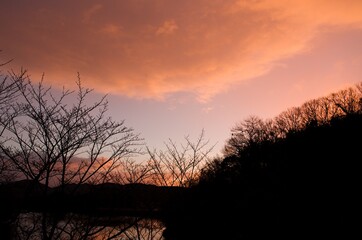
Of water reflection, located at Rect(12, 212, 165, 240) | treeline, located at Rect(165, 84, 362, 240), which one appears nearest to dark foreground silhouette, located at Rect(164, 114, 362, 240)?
treeline, located at Rect(165, 84, 362, 240)

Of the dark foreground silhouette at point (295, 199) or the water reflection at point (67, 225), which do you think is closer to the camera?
the water reflection at point (67, 225)

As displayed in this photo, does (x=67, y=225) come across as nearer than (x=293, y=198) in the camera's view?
Yes

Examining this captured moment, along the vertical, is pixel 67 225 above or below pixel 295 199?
above

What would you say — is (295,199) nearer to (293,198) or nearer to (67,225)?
(293,198)

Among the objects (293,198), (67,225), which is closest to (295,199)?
(293,198)

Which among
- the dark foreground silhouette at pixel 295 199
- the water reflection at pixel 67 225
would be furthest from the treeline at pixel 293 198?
the water reflection at pixel 67 225

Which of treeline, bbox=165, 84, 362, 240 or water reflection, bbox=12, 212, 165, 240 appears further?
treeline, bbox=165, 84, 362, 240

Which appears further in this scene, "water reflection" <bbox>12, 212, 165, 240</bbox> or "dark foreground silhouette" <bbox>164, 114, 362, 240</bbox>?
"dark foreground silhouette" <bbox>164, 114, 362, 240</bbox>

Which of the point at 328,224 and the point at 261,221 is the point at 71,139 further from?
the point at 261,221

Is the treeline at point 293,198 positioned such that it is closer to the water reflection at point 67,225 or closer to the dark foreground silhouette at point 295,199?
the dark foreground silhouette at point 295,199

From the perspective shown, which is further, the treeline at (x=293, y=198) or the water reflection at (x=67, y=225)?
the treeline at (x=293, y=198)

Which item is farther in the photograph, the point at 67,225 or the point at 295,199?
the point at 295,199

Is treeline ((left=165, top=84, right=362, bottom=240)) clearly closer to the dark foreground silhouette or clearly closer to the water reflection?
the dark foreground silhouette

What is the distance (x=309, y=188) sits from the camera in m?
19.2
